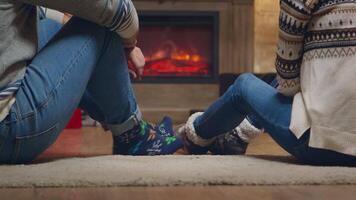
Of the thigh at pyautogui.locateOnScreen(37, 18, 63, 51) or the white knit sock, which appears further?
the white knit sock

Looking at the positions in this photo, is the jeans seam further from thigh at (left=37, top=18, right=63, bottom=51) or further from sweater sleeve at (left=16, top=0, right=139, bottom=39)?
thigh at (left=37, top=18, right=63, bottom=51)

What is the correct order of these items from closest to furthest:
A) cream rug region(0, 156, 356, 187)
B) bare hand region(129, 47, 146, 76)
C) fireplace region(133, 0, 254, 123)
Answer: cream rug region(0, 156, 356, 187) → bare hand region(129, 47, 146, 76) → fireplace region(133, 0, 254, 123)

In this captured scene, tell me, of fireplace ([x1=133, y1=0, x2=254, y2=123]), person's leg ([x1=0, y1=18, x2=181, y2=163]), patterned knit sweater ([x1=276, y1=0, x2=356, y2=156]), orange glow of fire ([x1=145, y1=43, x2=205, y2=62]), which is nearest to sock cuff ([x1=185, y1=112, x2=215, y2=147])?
person's leg ([x1=0, y1=18, x2=181, y2=163])

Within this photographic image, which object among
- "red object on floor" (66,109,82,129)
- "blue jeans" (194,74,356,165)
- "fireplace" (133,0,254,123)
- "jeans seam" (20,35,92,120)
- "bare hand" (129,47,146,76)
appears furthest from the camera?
"fireplace" (133,0,254,123)

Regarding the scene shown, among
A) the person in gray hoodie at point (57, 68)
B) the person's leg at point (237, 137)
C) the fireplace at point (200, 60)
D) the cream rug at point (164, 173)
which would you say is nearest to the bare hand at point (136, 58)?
the person in gray hoodie at point (57, 68)

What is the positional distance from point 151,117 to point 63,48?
2431 millimetres

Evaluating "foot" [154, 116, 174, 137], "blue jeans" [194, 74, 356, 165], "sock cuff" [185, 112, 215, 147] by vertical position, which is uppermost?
"blue jeans" [194, 74, 356, 165]

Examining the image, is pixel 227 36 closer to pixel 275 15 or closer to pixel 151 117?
pixel 275 15

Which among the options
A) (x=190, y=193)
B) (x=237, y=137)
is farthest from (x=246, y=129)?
(x=190, y=193)

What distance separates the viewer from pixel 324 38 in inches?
51.2

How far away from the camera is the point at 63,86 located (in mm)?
1323

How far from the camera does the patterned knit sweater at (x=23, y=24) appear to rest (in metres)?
1.24

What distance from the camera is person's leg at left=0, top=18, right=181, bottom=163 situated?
50.5 inches

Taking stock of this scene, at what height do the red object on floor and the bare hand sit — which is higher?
the bare hand
